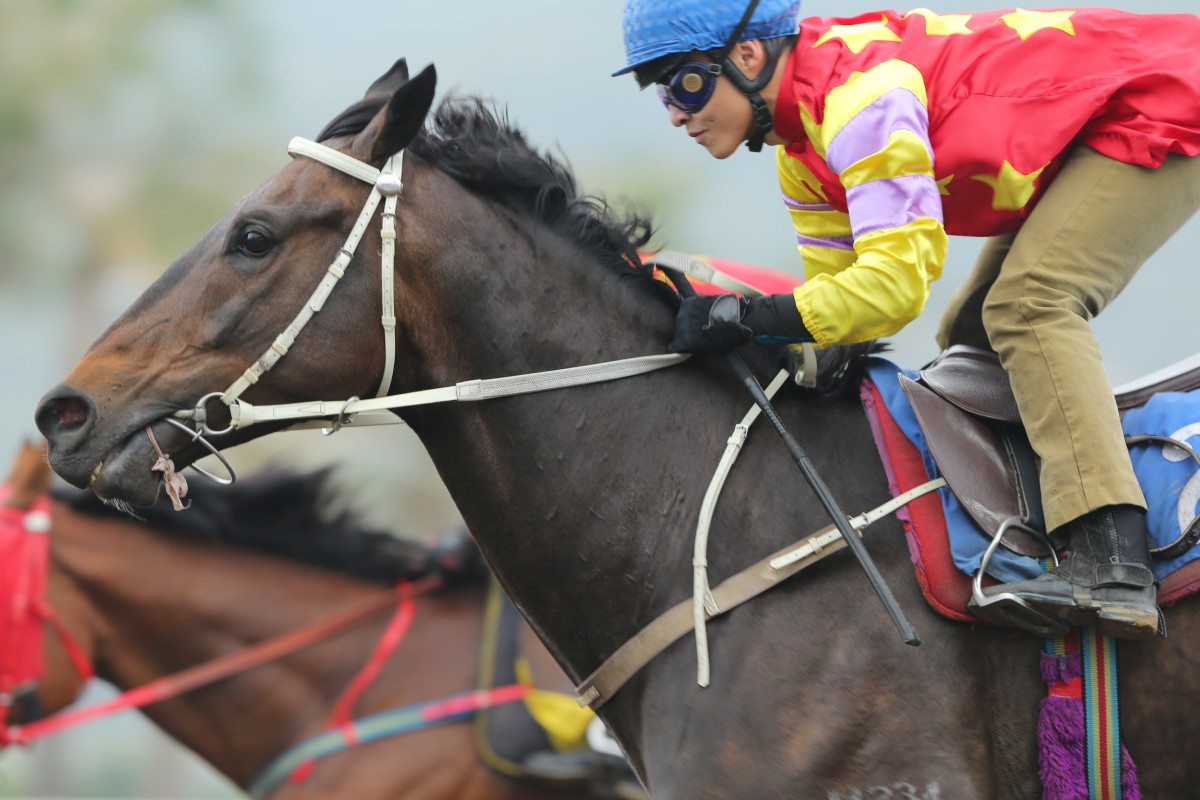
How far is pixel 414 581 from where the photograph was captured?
5.11 metres

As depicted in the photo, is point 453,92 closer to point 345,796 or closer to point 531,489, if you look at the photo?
point 531,489

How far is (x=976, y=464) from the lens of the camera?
2.48 meters

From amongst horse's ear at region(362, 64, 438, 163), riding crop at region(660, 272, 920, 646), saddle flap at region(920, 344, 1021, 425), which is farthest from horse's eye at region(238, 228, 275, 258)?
saddle flap at region(920, 344, 1021, 425)

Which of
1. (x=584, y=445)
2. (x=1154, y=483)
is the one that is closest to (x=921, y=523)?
(x=1154, y=483)

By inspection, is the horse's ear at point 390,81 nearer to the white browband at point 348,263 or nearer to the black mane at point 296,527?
the white browband at point 348,263

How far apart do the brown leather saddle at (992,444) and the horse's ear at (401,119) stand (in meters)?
1.11

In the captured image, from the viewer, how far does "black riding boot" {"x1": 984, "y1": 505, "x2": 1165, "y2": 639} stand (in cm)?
223

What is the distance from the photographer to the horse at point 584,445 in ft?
7.62

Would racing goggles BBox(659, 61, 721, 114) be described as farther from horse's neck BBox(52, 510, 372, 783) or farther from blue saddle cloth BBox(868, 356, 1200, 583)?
horse's neck BBox(52, 510, 372, 783)

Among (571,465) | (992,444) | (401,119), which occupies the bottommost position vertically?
(992,444)

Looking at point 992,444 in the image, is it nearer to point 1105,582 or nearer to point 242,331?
point 1105,582

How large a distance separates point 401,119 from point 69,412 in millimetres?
850

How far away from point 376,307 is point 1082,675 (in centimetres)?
149

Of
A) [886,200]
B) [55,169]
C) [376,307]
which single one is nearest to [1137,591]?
[886,200]
